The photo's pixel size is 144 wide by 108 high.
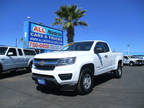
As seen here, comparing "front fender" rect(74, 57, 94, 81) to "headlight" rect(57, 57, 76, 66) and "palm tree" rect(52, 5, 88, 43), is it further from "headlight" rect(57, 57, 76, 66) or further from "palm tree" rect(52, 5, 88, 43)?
"palm tree" rect(52, 5, 88, 43)

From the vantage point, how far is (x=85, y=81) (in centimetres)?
418

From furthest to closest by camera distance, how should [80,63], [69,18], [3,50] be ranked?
[69,18] < [3,50] < [80,63]

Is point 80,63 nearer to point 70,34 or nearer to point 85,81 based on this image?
point 85,81

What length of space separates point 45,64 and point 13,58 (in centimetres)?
484

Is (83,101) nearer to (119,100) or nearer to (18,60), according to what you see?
(119,100)

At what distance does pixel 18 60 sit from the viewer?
323 inches

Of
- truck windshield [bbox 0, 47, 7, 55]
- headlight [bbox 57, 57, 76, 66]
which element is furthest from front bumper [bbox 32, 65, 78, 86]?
truck windshield [bbox 0, 47, 7, 55]

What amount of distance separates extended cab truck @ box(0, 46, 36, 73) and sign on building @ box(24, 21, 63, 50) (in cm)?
207

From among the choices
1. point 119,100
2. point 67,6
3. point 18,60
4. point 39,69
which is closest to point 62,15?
point 67,6

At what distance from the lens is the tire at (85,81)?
395 centimetres

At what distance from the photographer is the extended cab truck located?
7153 millimetres

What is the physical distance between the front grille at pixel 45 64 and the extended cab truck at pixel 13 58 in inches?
155

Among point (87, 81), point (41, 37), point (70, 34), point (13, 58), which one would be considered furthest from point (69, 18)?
point (87, 81)

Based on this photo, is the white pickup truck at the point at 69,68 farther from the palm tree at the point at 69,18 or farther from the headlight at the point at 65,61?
the palm tree at the point at 69,18
